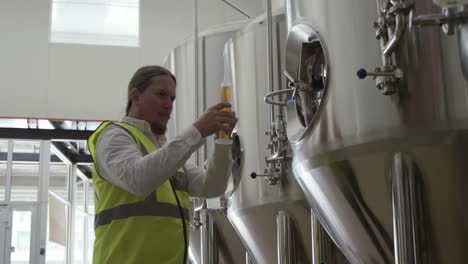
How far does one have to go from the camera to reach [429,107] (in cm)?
134

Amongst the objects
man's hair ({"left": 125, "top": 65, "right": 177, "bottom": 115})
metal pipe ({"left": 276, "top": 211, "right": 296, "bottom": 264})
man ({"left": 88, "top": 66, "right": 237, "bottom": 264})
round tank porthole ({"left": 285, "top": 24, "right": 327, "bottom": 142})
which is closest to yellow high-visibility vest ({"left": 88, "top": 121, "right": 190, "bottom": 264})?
man ({"left": 88, "top": 66, "right": 237, "bottom": 264})

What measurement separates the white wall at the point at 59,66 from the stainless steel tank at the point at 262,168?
4163mm

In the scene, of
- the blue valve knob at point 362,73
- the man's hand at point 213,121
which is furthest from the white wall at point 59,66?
the blue valve knob at point 362,73

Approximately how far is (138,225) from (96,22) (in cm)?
564

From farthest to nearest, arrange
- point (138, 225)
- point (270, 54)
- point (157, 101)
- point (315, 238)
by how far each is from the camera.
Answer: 1. point (270, 54)
2. point (315, 238)
3. point (157, 101)
4. point (138, 225)

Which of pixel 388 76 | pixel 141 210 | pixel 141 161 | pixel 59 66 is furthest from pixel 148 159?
pixel 59 66

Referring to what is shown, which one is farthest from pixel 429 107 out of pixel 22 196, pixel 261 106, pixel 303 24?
pixel 22 196

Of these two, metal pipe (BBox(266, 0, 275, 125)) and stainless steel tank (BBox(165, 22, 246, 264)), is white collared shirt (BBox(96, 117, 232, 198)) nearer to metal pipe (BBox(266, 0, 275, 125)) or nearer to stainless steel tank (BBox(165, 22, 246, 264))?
metal pipe (BBox(266, 0, 275, 125))

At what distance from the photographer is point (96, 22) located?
23.3ft

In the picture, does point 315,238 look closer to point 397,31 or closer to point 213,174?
point 213,174

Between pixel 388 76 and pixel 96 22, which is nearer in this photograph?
pixel 388 76

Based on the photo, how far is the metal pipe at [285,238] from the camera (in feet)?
7.50

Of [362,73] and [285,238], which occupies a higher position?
[362,73]

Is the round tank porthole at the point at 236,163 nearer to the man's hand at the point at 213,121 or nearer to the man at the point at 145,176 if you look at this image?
the man at the point at 145,176
